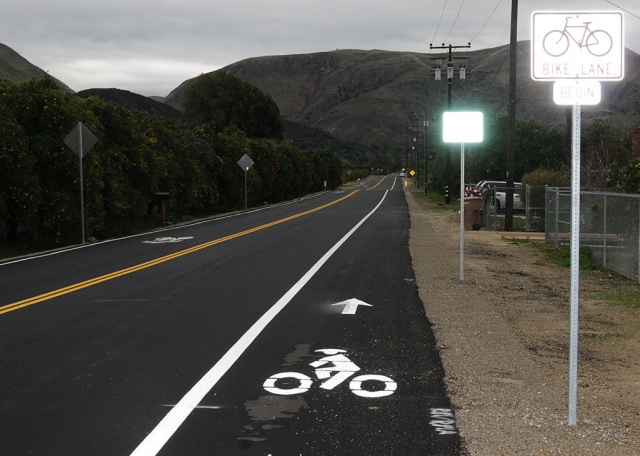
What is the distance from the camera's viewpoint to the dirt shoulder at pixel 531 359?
516cm

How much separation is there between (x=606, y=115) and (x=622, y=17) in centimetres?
16369

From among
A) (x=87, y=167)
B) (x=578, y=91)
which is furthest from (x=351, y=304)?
(x=87, y=167)

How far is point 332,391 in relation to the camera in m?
6.21

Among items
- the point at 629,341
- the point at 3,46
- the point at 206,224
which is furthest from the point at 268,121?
the point at 3,46

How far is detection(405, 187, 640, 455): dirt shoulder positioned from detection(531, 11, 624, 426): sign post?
0.41 meters

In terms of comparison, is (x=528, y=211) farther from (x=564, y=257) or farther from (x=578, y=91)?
(x=578, y=91)

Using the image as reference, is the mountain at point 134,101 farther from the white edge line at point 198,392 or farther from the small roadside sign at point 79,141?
the white edge line at point 198,392

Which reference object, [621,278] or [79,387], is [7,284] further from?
[621,278]

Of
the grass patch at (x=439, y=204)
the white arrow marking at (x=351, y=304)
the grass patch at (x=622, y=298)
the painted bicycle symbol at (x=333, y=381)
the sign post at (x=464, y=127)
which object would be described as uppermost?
the sign post at (x=464, y=127)

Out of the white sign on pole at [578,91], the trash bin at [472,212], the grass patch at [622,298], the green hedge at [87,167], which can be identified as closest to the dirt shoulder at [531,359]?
the grass patch at [622,298]

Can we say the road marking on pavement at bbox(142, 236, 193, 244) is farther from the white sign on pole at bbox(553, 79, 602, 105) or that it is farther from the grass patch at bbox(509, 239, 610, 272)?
the white sign on pole at bbox(553, 79, 602, 105)

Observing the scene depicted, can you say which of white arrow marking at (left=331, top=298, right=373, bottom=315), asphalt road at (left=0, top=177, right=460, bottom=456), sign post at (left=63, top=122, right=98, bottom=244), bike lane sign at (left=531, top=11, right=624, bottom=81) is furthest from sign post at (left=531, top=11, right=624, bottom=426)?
sign post at (left=63, top=122, right=98, bottom=244)

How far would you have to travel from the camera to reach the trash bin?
2577 cm

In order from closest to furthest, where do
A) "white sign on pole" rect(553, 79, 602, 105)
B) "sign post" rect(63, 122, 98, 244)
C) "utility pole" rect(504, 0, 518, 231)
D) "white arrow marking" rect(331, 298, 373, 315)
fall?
"white sign on pole" rect(553, 79, 602, 105), "white arrow marking" rect(331, 298, 373, 315), "sign post" rect(63, 122, 98, 244), "utility pole" rect(504, 0, 518, 231)
